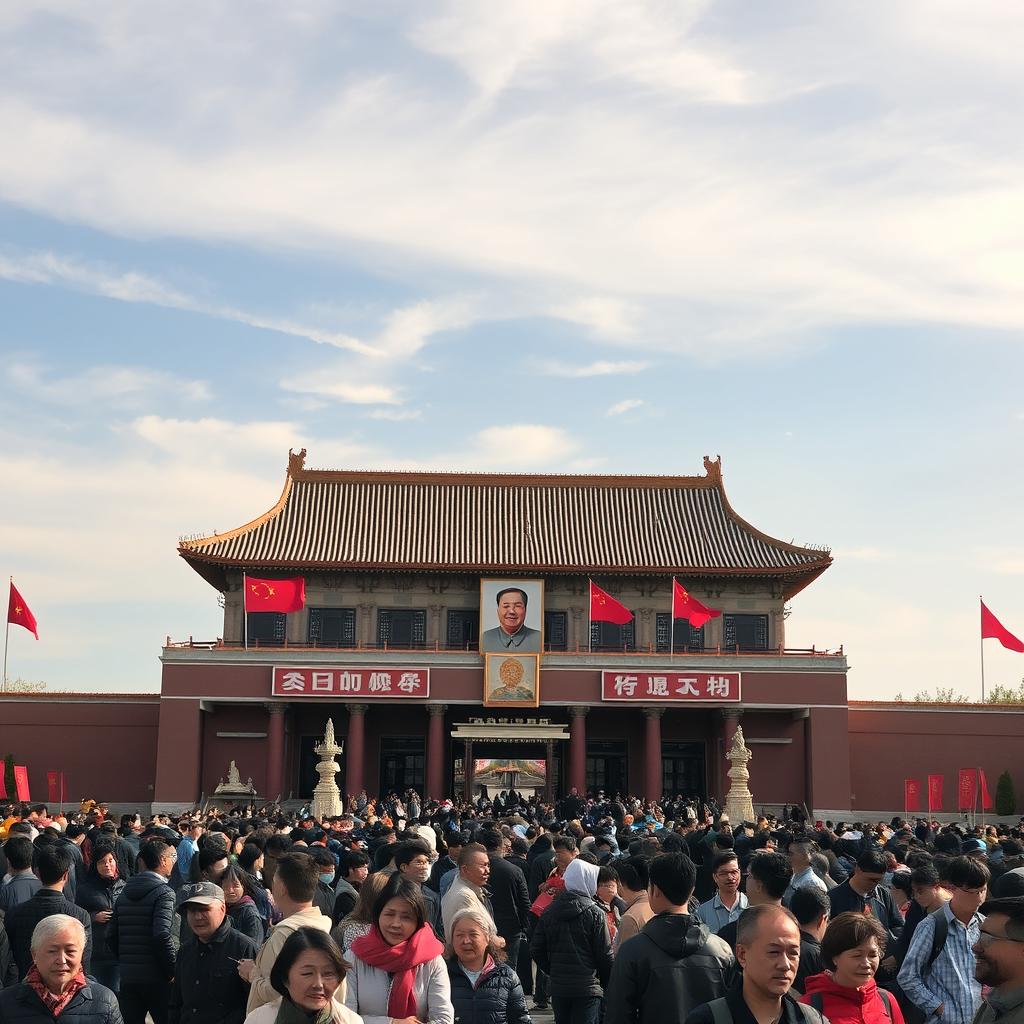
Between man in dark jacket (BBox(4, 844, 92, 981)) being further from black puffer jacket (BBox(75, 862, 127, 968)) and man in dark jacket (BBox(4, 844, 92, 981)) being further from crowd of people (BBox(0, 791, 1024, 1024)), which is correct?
black puffer jacket (BBox(75, 862, 127, 968))

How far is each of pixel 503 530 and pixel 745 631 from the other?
29.0 feet

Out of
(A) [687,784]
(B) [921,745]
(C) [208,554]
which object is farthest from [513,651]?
(B) [921,745]

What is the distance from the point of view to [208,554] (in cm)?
4288

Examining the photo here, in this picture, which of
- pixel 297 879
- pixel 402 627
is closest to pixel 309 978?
pixel 297 879

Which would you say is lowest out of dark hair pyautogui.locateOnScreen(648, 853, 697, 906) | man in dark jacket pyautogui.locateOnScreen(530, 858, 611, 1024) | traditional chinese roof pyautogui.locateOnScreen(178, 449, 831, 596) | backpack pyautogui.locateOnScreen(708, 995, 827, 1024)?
man in dark jacket pyautogui.locateOnScreen(530, 858, 611, 1024)

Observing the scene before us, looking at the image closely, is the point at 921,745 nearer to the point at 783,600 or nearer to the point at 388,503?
the point at 783,600

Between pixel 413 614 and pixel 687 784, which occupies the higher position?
pixel 413 614

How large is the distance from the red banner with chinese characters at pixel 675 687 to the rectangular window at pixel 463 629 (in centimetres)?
511

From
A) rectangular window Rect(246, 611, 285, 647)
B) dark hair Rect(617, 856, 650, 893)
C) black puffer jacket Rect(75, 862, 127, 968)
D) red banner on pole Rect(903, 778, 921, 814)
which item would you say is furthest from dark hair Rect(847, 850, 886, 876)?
rectangular window Rect(246, 611, 285, 647)

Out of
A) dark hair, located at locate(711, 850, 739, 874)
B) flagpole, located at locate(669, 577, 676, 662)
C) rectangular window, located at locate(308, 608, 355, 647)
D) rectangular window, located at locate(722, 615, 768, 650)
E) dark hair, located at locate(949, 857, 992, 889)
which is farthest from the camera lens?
rectangular window, located at locate(722, 615, 768, 650)

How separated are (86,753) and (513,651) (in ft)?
45.0

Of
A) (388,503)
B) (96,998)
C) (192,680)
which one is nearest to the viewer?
(96,998)

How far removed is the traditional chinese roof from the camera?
43.7 meters

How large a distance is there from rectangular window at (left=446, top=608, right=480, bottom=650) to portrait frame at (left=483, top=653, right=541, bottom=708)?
2396 millimetres
